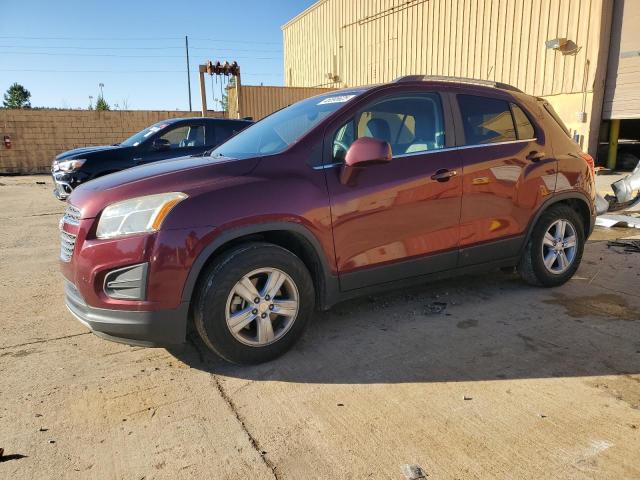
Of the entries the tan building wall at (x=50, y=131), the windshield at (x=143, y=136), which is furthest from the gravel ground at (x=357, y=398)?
the tan building wall at (x=50, y=131)

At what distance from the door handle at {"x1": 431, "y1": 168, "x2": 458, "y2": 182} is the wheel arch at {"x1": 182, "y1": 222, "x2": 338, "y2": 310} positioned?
3.62 feet

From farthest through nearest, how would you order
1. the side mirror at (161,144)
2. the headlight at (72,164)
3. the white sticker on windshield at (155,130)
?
the white sticker on windshield at (155,130)
the side mirror at (161,144)
the headlight at (72,164)

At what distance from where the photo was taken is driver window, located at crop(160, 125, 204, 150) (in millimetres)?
8750

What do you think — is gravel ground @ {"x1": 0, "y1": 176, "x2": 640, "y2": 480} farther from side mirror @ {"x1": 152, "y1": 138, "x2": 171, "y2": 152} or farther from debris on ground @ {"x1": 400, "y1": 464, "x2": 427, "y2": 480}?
side mirror @ {"x1": 152, "y1": 138, "x2": 171, "y2": 152}

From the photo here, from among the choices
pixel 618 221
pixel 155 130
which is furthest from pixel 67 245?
pixel 618 221

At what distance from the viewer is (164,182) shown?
2.92 meters

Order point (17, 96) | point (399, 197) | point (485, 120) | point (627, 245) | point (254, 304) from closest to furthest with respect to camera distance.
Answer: point (254, 304), point (399, 197), point (485, 120), point (627, 245), point (17, 96)

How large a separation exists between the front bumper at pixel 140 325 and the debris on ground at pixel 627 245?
5.60 meters

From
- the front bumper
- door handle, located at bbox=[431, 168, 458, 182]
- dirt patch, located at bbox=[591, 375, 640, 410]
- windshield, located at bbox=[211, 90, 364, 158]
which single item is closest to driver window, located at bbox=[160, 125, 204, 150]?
windshield, located at bbox=[211, 90, 364, 158]

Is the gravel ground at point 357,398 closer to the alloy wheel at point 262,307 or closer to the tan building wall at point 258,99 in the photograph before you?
the alloy wheel at point 262,307

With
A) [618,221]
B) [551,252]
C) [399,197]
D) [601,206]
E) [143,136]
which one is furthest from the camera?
[143,136]

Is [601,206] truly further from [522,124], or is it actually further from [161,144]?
[161,144]

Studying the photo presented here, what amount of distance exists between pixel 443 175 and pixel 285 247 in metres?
1.34

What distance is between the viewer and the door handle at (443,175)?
12.0ft
